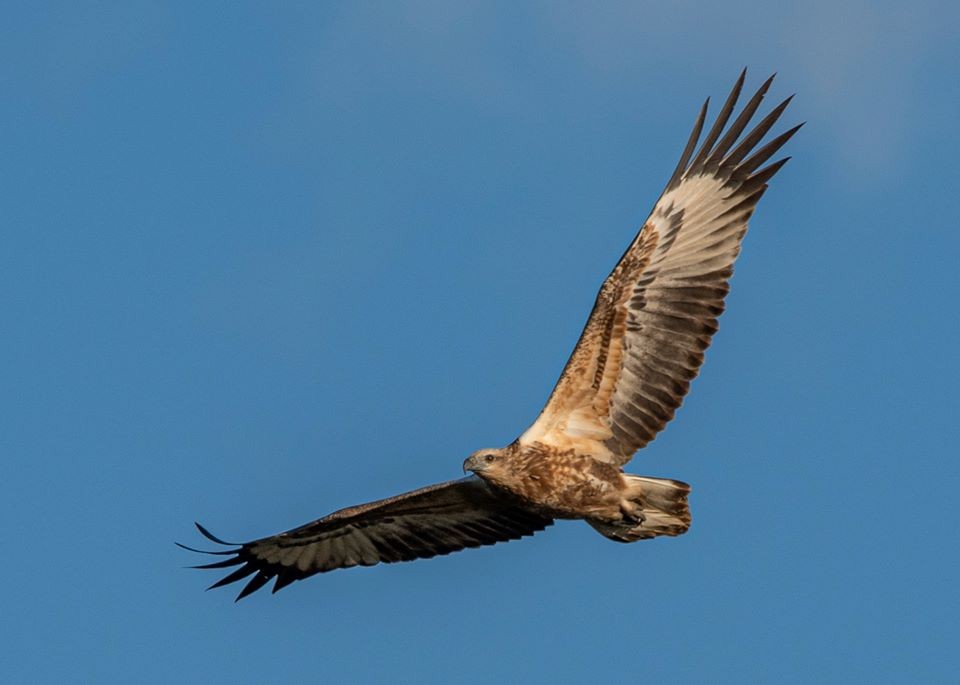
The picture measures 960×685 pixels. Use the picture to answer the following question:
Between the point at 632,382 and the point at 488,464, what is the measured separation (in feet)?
4.88

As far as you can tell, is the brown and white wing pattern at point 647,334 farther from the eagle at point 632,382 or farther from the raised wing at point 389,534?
the raised wing at point 389,534

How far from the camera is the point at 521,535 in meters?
13.7

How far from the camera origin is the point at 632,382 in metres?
13.0

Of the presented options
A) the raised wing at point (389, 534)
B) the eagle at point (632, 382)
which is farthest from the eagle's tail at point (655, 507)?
the raised wing at point (389, 534)

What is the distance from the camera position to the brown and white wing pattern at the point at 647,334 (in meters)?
12.9

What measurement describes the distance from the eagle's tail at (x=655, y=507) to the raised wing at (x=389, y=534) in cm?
82

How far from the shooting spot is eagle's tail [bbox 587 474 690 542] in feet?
41.7

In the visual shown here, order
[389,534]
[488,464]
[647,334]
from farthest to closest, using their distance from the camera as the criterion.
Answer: [389,534] → [647,334] → [488,464]

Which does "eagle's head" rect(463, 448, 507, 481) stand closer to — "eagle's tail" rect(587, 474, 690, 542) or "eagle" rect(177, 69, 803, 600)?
"eagle" rect(177, 69, 803, 600)

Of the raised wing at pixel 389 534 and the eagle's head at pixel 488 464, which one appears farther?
the raised wing at pixel 389 534

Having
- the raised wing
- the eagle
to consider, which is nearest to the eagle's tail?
the eagle

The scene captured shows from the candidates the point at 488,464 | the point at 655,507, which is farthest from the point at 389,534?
the point at 655,507

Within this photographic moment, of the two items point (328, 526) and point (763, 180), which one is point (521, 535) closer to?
point (328, 526)

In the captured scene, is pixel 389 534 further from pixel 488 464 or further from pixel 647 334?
pixel 647 334
